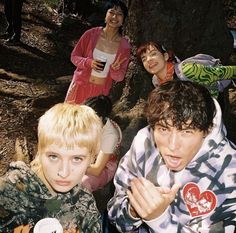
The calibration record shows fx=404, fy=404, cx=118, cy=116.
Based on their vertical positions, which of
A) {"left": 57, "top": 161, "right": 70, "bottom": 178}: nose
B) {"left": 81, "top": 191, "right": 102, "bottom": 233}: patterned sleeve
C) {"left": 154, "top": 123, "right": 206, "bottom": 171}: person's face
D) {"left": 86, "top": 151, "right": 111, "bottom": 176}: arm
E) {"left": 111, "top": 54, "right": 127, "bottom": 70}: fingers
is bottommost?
{"left": 86, "top": 151, "right": 111, "bottom": 176}: arm

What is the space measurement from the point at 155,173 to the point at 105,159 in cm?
119

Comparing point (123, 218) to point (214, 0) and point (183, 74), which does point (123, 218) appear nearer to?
point (183, 74)

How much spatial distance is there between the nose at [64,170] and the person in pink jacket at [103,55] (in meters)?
2.01

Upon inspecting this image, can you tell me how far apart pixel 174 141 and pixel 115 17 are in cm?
225

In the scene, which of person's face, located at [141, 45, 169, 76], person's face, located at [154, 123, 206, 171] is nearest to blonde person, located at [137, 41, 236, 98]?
person's face, located at [141, 45, 169, 76]

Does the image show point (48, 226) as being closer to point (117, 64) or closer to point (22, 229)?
point (22, 229)

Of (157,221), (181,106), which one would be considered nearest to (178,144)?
(181,106)

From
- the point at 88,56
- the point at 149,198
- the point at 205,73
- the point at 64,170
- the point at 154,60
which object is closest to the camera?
the point at 149,198

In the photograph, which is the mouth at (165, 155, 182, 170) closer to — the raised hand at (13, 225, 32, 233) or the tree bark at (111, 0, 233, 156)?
the raised hand at (13, 225, 32, 233)

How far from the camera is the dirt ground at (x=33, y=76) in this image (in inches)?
205

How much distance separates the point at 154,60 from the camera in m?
3.18

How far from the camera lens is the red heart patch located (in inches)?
83.4

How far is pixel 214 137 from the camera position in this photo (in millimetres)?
2154

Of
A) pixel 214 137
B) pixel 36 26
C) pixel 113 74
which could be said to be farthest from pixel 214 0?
pixel 36 26
